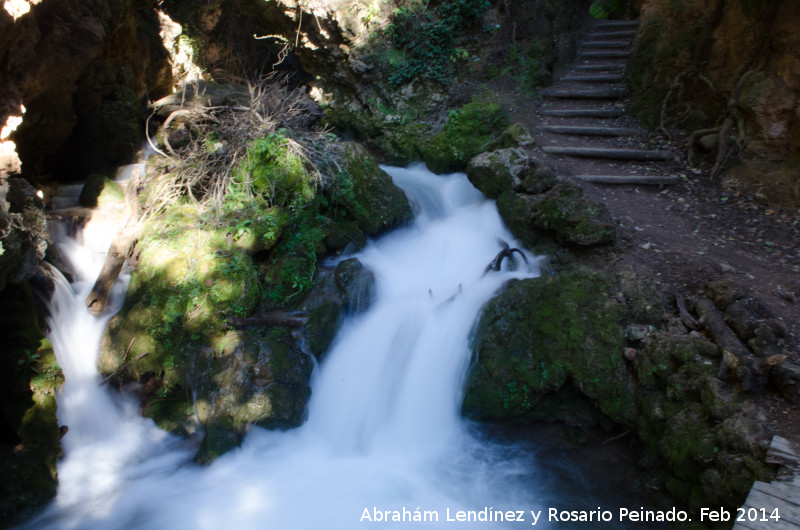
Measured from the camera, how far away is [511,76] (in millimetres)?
9445

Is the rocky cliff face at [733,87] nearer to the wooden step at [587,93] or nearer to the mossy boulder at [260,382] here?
the wooden step at [587,93]

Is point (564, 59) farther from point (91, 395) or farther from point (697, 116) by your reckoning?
point (91, 395)

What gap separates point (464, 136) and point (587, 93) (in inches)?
104

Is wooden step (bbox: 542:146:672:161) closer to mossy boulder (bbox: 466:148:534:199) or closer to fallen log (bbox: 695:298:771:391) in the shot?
mossy boulder (bbox: 466:148:534:199)

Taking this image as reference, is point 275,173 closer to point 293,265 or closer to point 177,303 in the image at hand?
point 293,265

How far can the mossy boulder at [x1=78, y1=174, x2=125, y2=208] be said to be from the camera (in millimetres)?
6840

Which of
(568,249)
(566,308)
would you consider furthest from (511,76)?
(566,308)

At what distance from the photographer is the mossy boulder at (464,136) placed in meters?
8.38

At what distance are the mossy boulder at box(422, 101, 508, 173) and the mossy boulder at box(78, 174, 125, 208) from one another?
505 centimetres

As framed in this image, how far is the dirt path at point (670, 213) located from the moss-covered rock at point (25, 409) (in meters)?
6.10

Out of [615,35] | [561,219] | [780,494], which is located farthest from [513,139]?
[780,494]

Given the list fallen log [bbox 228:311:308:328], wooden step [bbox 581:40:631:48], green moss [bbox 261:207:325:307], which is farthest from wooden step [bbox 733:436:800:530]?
wooden step [bbox 581:40:631:48]

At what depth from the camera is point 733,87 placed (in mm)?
6375

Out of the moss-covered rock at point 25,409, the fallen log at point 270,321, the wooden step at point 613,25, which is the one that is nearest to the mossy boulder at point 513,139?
the fallen log at point 270,321
